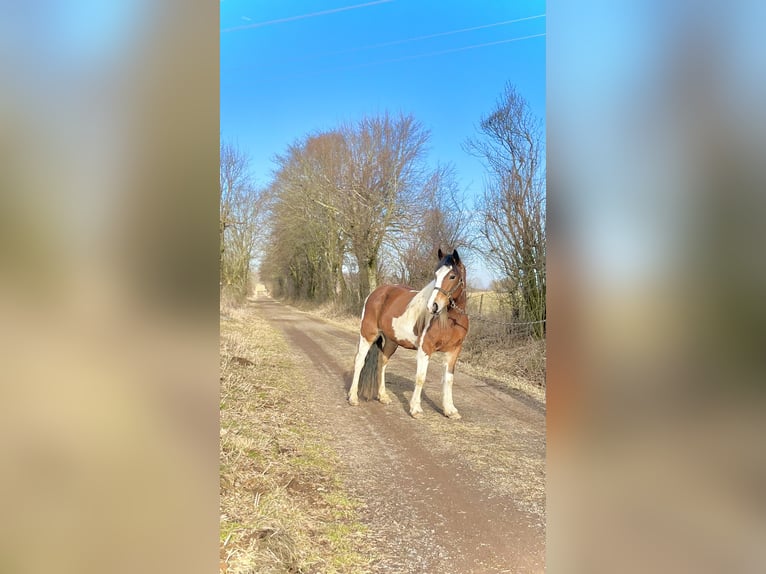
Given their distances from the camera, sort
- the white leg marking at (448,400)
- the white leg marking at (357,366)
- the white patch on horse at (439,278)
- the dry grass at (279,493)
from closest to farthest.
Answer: the dry grass at (279,493) < the white patch on horse at (439,278) < the white leg marking at (448,400) < the white leg marking at (357,366)

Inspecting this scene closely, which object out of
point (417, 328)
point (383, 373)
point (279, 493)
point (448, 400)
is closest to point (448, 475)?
point (279, 493)

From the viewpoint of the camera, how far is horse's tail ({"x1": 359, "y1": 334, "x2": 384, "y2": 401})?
14.5 feet

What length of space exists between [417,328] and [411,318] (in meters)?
0.11

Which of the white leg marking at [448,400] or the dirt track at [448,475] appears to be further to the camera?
the white leg marking at [448,400]

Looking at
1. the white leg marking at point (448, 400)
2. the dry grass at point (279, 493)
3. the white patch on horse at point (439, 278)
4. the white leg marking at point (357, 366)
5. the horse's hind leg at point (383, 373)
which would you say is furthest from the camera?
the horse's hind leg at point (383, 373)

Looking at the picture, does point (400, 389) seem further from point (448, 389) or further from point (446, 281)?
point (446, 281)

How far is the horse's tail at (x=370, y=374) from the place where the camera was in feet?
14.5

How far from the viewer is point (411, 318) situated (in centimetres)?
400

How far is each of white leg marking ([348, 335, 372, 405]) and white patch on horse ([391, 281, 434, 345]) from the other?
19.3 inches

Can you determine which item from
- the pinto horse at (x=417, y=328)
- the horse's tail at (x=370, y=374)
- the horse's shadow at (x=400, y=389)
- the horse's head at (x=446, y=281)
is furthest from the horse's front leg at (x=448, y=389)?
the horse's tail at (x=370, y=374)

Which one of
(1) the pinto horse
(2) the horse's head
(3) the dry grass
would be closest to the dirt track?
(3) the dry grass

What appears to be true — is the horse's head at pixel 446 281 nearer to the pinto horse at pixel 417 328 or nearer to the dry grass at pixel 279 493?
the pinto horse at pixel 417 328
